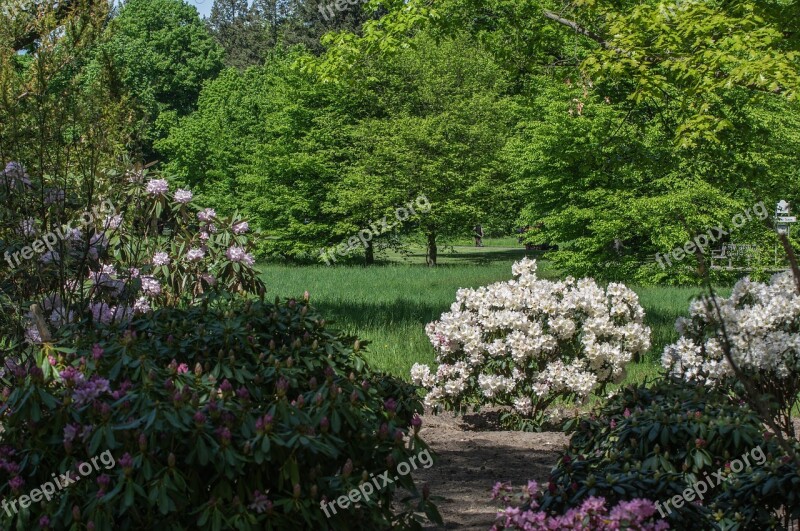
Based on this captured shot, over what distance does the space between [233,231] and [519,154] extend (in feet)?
60.4

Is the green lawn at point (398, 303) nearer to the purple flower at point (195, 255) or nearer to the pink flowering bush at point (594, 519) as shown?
the purple flower at point (195, 255)

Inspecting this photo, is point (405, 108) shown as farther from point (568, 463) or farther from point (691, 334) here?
point (568, 463)

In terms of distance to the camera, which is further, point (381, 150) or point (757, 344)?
point (381, 150)

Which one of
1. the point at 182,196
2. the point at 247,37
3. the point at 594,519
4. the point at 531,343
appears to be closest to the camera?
the point at 594,519

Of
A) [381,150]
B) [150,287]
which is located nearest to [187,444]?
[150,287]

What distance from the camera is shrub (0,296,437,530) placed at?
2932 millimetres

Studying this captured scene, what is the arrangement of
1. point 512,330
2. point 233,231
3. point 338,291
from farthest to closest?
point 338,291 → point 233,231 → point 512,330

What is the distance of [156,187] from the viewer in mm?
6930

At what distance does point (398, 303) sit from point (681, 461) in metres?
11.9

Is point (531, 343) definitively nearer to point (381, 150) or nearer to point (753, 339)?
point (753, 339)

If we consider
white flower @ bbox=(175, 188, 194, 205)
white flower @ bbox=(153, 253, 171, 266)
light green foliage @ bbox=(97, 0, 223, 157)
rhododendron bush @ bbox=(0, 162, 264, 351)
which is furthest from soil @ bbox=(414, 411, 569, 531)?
light green foliage @ bbox=(97, 0, 223, 157)

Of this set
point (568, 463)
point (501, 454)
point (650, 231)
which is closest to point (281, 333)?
point (568, 463)

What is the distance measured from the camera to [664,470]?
338 centimetres

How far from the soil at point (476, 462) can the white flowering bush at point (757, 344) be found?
44.1 inches
